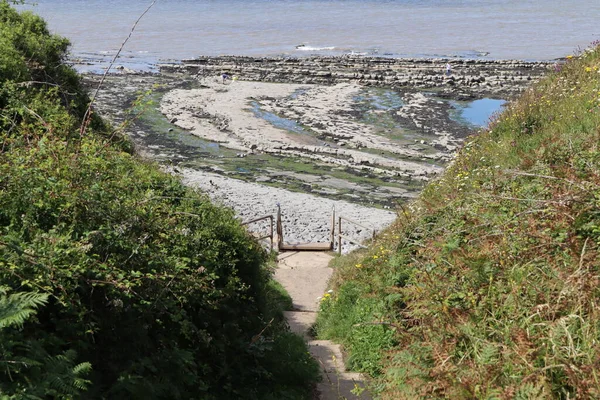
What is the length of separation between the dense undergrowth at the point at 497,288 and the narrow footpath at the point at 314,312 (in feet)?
0.99

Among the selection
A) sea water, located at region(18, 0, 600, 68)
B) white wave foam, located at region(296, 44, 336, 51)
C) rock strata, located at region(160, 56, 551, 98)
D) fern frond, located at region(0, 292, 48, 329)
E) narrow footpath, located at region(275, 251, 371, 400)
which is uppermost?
sea water, located at region(18, 0, 600, 68)

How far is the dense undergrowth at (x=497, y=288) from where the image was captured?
5062 mm

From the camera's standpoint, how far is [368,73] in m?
49.1

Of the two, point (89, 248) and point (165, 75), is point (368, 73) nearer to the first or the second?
point (165, 75)

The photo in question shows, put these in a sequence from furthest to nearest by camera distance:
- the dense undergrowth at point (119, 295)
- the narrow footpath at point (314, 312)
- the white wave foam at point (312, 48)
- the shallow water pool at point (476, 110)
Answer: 1. the white wave foam at point (312, 48)
2. the shallow water pool at point (476, 110)
3. the narrow footpath at point (314, 312)
4. the dense undergrowth at point (119, 295)

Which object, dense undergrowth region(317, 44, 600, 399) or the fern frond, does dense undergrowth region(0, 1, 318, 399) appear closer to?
the fern frond

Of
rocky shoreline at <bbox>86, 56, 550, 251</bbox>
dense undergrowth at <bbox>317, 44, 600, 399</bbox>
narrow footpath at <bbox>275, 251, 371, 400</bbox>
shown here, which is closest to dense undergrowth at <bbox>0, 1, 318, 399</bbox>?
narrow footpath at <bbox>275, 251, 371, 400</bbox>

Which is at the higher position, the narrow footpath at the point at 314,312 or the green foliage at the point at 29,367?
the green foliage at the point at 29,367

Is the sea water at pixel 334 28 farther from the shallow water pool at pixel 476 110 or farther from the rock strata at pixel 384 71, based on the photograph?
the shallow water pool at pixel 476 110

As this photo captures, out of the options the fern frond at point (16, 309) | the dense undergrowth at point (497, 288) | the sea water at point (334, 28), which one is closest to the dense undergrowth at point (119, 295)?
the fern frond at point (16, 309)

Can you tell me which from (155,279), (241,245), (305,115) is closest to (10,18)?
(241,245)

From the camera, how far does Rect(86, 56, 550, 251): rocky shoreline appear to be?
24859mm

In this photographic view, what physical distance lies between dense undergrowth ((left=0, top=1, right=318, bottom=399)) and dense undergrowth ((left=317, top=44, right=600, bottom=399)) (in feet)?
4.78

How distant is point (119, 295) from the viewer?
5.52m
